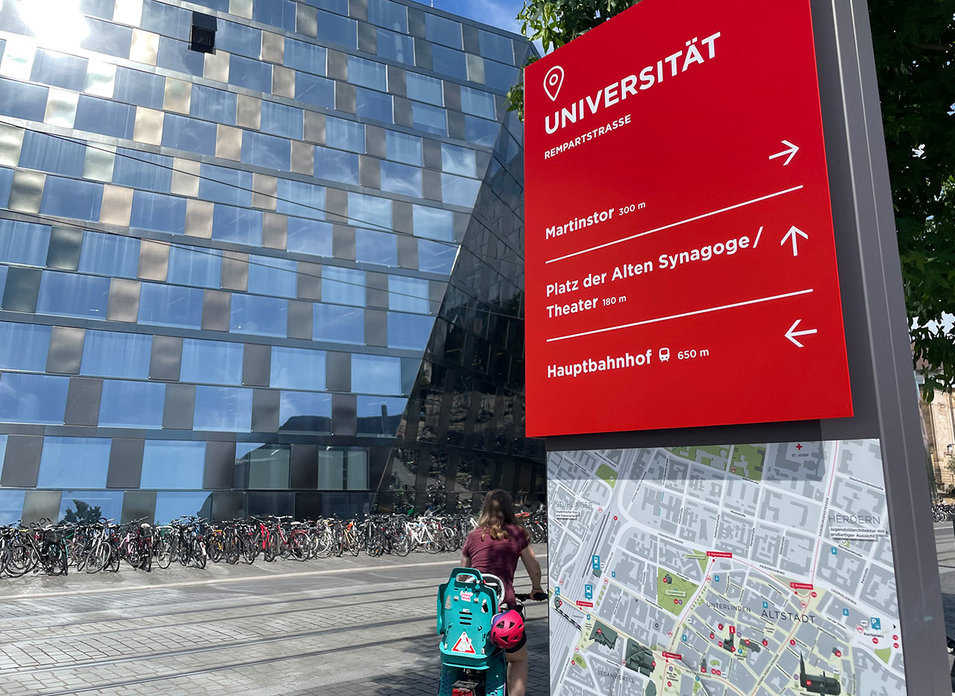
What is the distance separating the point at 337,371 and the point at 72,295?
8.61m

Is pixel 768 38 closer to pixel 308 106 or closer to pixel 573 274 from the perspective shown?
pixel 573 274

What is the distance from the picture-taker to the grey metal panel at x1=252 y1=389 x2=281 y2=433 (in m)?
24.2

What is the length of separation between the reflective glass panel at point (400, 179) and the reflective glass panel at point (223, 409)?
385 inches

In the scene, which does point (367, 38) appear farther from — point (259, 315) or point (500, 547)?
point (500, 547)

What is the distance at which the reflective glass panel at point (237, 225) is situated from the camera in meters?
24.9

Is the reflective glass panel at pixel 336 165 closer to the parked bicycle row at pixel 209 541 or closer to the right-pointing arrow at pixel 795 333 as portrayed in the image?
the parked bicycle row at pixel 209 541

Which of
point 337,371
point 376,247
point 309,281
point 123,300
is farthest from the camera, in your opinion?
point 376,247

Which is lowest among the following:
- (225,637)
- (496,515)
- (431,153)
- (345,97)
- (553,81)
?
(225,637)

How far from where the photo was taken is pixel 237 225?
25234 mm

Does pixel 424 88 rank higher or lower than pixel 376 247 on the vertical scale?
higher

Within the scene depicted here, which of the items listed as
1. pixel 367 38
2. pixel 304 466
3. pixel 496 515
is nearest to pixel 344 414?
pixel 304 466

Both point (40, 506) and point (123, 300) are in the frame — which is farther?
point (123, 300)

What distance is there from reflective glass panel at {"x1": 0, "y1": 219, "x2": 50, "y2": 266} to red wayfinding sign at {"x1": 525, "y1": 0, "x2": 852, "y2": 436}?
22977mm

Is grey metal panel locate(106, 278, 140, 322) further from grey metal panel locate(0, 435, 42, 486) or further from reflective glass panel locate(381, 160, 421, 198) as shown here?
reflective glass panel locate(381, 160, 421, 198)
